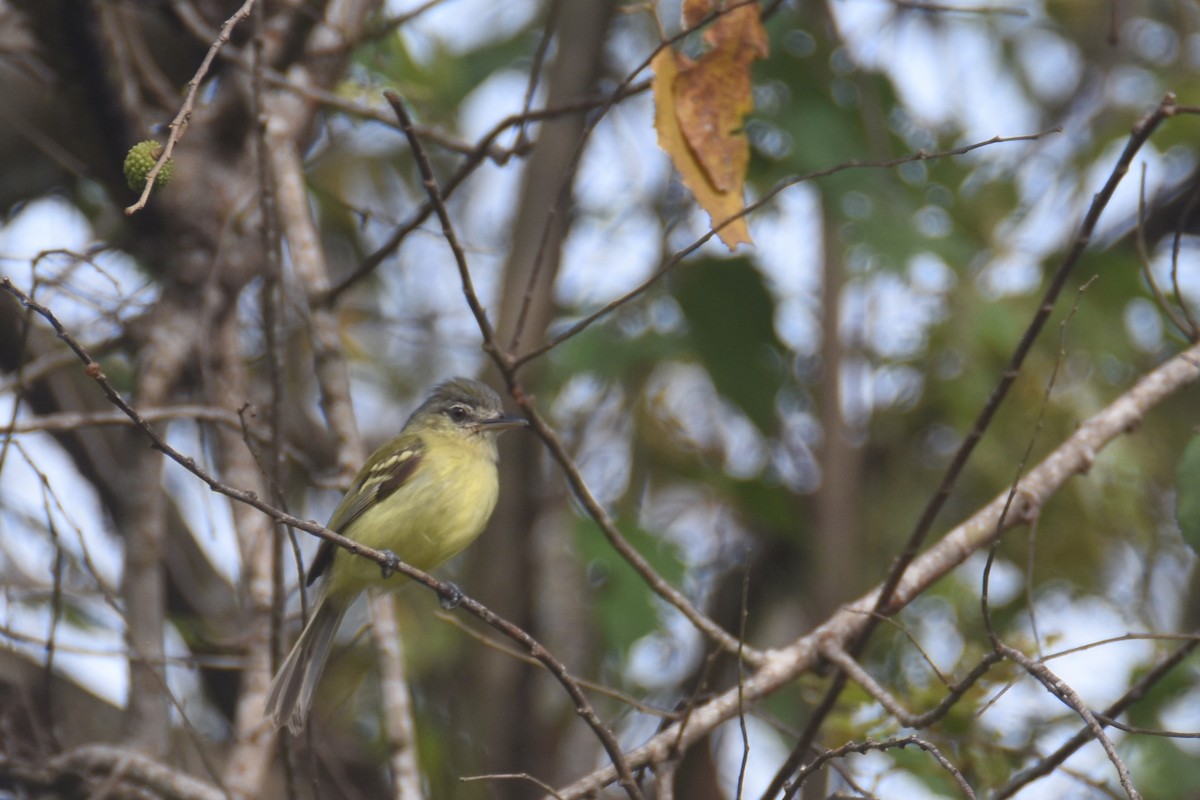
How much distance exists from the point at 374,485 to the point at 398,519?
23 centimetres

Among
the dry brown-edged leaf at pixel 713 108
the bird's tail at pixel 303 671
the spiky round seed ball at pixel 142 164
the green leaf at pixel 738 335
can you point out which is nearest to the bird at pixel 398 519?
the bird's tail at pixel 303 671

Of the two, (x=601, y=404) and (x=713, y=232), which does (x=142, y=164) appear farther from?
(x=601, y=404)

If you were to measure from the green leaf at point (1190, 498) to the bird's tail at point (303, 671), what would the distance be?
262cm

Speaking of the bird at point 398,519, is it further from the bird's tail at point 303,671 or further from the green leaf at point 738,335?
the green leaf at point 738,335

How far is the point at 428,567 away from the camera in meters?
4.96

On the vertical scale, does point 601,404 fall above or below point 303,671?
above

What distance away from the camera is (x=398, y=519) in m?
4.86

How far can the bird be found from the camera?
4.77 metres

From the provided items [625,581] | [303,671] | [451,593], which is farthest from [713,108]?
[303,671]

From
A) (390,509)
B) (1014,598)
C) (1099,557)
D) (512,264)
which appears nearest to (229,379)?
(390,509)

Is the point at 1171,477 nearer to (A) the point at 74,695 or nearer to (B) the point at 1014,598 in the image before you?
(B) the point at 1014,598

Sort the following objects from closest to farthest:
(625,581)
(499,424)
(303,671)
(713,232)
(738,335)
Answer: (713,232) → (303,671) → (499,424) → (625,581) → (738,335)

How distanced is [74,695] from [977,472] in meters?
4.67

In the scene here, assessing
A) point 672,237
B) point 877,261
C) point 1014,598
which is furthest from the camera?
point 672,237
